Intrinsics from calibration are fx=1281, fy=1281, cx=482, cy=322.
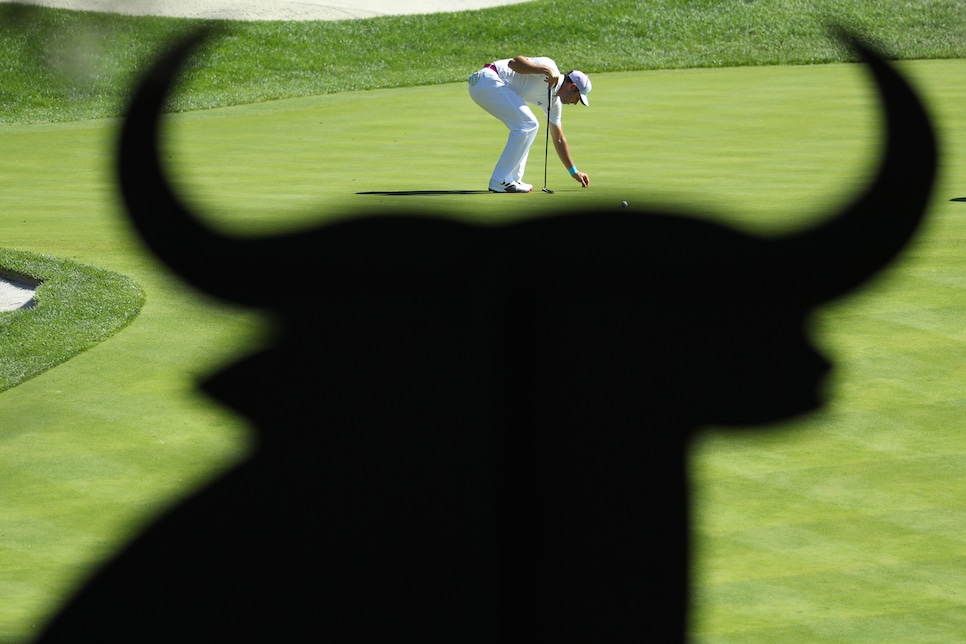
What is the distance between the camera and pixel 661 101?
1744 cm

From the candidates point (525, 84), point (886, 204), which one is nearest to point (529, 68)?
point (525, 84)

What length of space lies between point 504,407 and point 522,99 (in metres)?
9.72

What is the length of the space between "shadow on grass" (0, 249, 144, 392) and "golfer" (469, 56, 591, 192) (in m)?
3.65

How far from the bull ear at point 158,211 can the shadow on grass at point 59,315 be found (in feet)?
14.9

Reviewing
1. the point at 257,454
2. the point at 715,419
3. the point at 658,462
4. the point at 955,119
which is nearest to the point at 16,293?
the point at 257,454

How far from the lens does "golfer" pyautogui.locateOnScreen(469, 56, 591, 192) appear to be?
10484 mm

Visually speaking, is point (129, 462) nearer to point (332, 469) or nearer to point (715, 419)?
point (332, 469)

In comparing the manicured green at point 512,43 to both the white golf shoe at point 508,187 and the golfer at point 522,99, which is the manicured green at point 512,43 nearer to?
the golfer at point 522,99

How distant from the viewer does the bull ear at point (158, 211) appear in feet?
5.93

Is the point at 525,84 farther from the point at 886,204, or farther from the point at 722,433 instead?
the point at 886,204

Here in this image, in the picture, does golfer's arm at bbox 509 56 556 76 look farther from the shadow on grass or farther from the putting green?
the shadow on grass

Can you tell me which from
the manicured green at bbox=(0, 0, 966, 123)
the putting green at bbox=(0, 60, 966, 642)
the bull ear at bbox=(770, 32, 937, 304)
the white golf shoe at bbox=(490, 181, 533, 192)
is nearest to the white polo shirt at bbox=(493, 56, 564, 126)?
the putting green at bbox=(0, 60, 966, 642)

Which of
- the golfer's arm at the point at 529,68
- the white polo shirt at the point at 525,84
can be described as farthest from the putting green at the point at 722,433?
the golfer's arm at the point at 529,68

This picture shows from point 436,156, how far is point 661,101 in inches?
198
